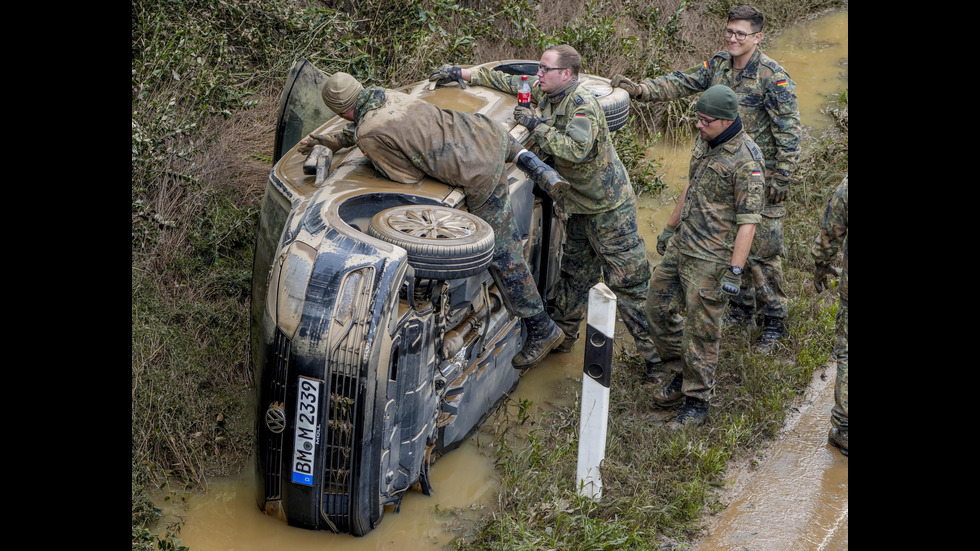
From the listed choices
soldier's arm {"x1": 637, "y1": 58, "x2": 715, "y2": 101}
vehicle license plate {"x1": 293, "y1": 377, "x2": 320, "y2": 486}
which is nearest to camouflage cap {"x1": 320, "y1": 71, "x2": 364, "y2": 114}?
vehicle license plate {"x1": 293, "y1": 377, "x2": 320, "y2": 486}

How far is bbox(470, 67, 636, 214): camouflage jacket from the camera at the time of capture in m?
5.65

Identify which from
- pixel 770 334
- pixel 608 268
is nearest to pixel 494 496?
pixel 608 268

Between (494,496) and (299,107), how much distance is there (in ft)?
8.62

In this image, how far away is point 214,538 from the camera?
4.83 meters

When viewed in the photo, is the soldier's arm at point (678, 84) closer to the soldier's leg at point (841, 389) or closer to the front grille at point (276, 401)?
→ the soldier's leg at point (841, 389)

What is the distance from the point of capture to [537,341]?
575 cm

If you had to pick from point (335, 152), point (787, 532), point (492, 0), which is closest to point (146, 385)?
point (335, 152)

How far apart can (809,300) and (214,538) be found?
4447mm

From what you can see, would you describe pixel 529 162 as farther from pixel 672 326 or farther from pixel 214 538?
pixel 214 538

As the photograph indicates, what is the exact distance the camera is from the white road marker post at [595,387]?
15.3 ft

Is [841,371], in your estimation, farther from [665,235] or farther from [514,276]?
[514,276]

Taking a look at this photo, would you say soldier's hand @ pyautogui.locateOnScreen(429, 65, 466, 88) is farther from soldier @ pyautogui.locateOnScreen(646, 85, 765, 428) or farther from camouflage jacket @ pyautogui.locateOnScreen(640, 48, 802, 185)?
camouflage jacket @ pyautogui.locateOnScreen(640, 48, 802, 185)

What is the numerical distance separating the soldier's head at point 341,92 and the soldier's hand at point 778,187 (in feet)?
9.43

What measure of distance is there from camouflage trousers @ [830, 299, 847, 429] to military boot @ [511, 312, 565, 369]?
60.9 inches
